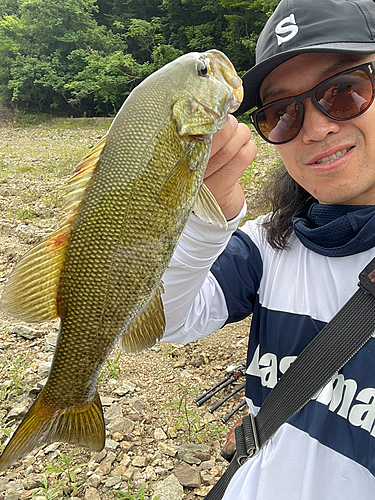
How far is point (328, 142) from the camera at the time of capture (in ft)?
5.41

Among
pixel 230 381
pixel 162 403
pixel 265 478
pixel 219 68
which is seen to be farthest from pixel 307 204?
pixel 162 403

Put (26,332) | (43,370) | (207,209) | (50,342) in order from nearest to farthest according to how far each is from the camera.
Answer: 1. (207,209)
2. (43,370)
3. (50,342)
4. (26,332)

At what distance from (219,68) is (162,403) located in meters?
2.78

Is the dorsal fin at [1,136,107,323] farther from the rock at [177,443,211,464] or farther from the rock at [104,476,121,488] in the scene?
the rock at [177,443,211,464]

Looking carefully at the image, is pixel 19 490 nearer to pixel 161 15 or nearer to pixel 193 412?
pixel 193 412

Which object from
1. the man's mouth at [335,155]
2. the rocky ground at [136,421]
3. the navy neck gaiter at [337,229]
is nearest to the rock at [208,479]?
the rocky ground at [136,421]

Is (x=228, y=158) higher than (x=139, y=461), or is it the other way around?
(x=228, y=158)

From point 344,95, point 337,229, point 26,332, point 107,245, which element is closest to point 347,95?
point 344,95

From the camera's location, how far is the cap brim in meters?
1.51

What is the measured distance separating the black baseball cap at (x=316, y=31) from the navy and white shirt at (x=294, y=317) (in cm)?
69

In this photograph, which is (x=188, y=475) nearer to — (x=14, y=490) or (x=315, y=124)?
(x=14, y=490)

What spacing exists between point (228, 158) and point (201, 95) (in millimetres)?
264

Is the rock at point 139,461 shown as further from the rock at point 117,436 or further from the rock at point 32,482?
the rock at point 32,482

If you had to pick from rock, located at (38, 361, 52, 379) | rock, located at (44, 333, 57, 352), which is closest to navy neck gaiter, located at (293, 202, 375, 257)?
rock, located at (38, 361, 52, 379)
